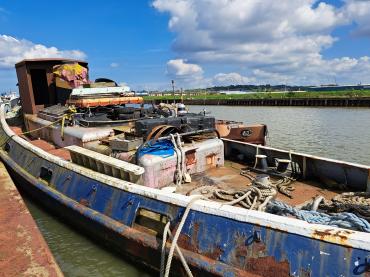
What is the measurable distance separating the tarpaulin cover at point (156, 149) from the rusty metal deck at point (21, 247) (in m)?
2.26

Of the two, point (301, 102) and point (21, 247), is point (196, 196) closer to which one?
point (21, 247)

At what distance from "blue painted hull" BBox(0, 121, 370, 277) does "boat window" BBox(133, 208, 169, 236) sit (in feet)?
0.21

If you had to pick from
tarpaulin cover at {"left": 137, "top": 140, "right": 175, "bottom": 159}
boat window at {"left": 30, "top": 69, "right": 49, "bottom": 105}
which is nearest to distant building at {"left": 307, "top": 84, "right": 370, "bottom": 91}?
boat window at {"left": 30, "top": 69, "right": 49, "bottom": 105}

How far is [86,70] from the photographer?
1312cm

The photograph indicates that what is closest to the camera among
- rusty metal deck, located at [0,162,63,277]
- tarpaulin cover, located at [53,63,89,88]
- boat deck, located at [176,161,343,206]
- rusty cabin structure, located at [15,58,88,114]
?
rusty metal deck, located at [0,162,63,277]

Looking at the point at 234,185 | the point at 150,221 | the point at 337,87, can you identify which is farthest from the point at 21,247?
the point at 337,87

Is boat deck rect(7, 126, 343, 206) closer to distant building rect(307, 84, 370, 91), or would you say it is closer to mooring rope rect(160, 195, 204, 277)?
mooring rope rect(160, 195, 204, 277)

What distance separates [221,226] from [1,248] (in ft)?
9.73

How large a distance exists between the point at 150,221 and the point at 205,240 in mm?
1132

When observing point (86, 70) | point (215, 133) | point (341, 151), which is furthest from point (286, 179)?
point (341, 151)

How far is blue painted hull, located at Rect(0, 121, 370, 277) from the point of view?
141 inches

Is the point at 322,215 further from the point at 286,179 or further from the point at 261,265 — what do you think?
the point at 286,179

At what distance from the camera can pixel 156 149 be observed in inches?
263

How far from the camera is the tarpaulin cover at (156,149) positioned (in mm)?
6566
